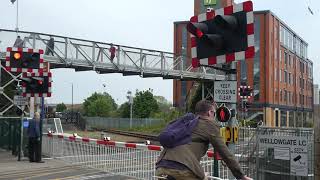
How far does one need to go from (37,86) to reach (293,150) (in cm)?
1124

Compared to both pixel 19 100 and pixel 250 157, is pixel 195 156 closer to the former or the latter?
pixel 250 157

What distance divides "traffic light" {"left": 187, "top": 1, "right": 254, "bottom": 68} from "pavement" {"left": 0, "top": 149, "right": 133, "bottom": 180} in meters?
5.68

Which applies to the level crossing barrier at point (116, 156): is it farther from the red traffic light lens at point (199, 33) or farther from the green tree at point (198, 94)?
the green tree at point (198, 94)

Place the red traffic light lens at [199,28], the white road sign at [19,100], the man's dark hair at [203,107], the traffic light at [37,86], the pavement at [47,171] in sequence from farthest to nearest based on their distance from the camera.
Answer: the white road sign at [19,100]
the traffic light at [37,86]
the pavement at [47,171]
the red traffic light lens at [199,28]
the man's dark hair at [203,107]

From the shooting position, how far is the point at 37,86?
1820cm

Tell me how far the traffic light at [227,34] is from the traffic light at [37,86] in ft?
34.3

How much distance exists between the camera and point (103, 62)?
125 feet

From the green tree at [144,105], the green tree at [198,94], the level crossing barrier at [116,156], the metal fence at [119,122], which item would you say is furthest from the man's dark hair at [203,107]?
the green tree at [144,105]

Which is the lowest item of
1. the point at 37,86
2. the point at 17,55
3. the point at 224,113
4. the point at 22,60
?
the point at 224,113

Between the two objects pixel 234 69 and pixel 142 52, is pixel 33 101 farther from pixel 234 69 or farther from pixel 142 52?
pixel 142 52

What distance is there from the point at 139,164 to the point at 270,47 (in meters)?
64.1

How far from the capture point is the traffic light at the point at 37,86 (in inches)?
713

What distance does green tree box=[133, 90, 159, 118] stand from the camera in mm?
79088

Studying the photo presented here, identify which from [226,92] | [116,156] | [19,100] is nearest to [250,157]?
[226,92]
